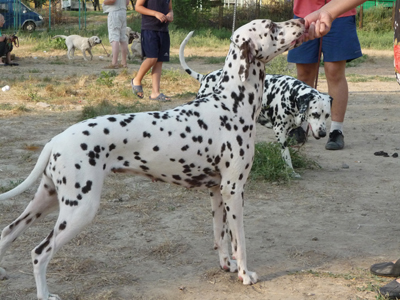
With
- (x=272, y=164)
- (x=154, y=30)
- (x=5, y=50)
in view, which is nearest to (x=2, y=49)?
(x=5, y=50)

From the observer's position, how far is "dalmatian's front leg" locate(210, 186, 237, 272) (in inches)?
148

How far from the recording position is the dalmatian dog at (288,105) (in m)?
5.96

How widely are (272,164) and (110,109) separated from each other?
3668mm

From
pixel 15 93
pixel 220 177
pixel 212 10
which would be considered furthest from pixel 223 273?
pixel 212 10

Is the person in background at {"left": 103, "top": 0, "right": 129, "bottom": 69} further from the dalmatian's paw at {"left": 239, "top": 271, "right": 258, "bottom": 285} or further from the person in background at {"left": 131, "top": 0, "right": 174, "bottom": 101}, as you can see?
the dalmatian's paw at {"left": 239, "top": 271, "right": 258, "bottom": 285}

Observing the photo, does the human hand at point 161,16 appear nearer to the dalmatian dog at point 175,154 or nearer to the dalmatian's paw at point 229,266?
the dalmatian dog at point 175,154

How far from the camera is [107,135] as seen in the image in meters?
3.14

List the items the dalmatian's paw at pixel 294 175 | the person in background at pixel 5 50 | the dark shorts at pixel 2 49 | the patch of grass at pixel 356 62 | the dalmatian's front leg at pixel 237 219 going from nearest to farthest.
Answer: the dalmatian's front leg at pixel 237 219 < the dalmatian's paw at pixel 294 175 < the person in background at pixel 5 50 < the dark shorts at pixel 2 49 < the patch of grass at pixel 356 62

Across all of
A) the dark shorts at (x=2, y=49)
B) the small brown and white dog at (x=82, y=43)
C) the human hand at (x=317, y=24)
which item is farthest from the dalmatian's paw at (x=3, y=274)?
the small brown and white dog at (x=82, y=43)

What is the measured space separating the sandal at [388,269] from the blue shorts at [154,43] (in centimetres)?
695

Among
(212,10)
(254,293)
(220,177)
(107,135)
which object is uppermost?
(212,10)

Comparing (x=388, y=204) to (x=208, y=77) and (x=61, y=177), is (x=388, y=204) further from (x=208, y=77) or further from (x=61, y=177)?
(x=61, y=177)

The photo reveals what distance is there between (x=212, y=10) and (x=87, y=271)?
22689mm

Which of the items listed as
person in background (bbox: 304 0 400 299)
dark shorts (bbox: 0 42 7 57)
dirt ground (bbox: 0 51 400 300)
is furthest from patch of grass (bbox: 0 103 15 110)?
person in background (bbox: 304 0 400 299)
